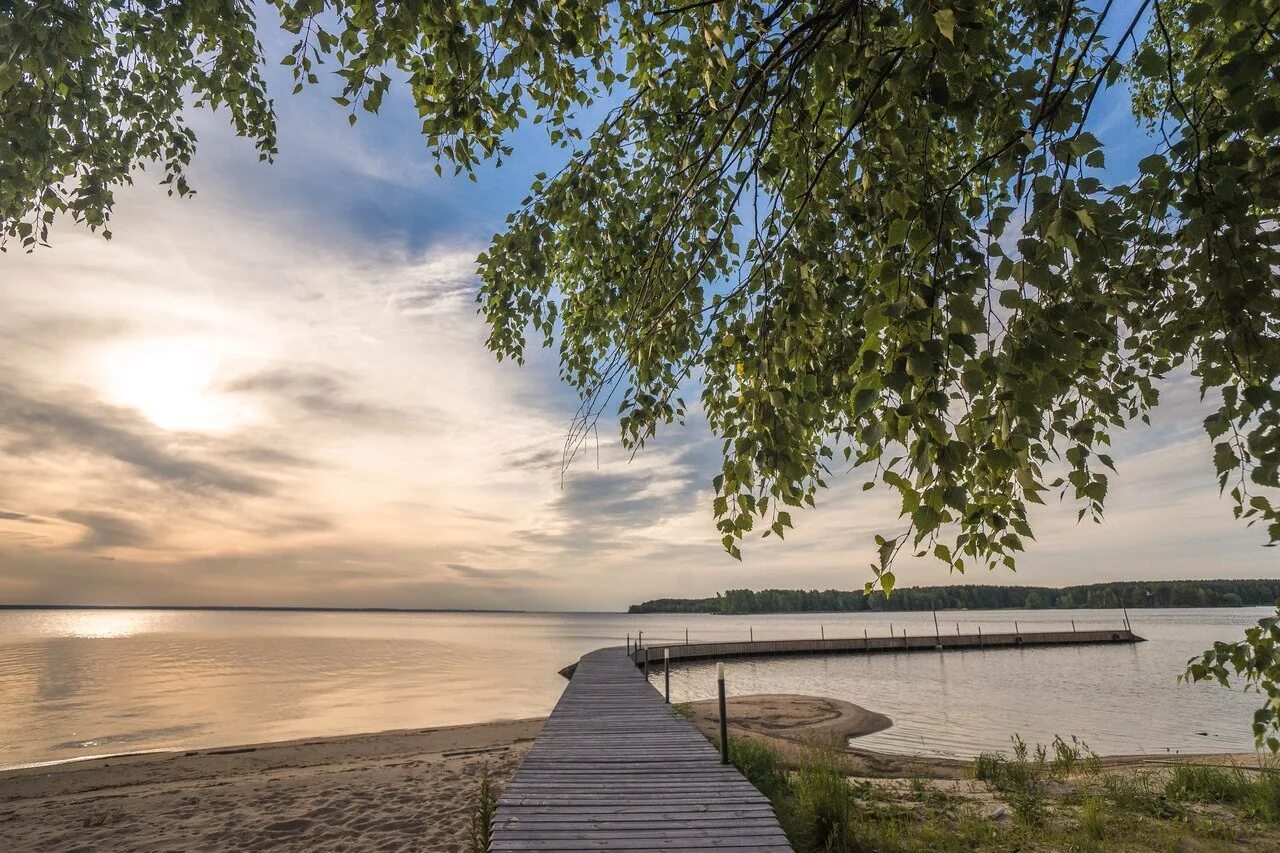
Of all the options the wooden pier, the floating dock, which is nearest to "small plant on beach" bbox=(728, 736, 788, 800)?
the wooden pier

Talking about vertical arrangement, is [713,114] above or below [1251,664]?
above

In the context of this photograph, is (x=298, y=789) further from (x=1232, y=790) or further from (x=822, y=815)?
(x=1232, y=790)

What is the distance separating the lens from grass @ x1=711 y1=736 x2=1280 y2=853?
21.9ft

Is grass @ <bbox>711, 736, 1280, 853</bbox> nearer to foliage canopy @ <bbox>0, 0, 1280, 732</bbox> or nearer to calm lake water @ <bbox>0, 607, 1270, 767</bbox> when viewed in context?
foliage canopy @ <bbox>0, 0, 1280, 732</bbox>

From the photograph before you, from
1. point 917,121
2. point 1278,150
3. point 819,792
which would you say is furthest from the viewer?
point 819,792

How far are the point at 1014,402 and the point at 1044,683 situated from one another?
41.1 m

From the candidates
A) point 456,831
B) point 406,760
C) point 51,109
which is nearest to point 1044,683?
point 406,760

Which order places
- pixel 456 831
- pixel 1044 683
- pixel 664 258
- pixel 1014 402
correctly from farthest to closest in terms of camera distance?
pixel 1044 683, pixel 456 831, pixel 664 258, pixel 1014 402

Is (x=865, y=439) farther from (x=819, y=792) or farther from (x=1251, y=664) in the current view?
(x=819, y=792)

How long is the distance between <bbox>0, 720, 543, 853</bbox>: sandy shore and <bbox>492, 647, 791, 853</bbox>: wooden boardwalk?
2004 mm

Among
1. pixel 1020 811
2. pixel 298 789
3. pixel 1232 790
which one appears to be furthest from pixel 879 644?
pixel 298 789

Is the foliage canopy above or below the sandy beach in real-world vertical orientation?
above

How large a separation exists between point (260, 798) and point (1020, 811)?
37.1 ft

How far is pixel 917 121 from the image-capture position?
96.9 inches
